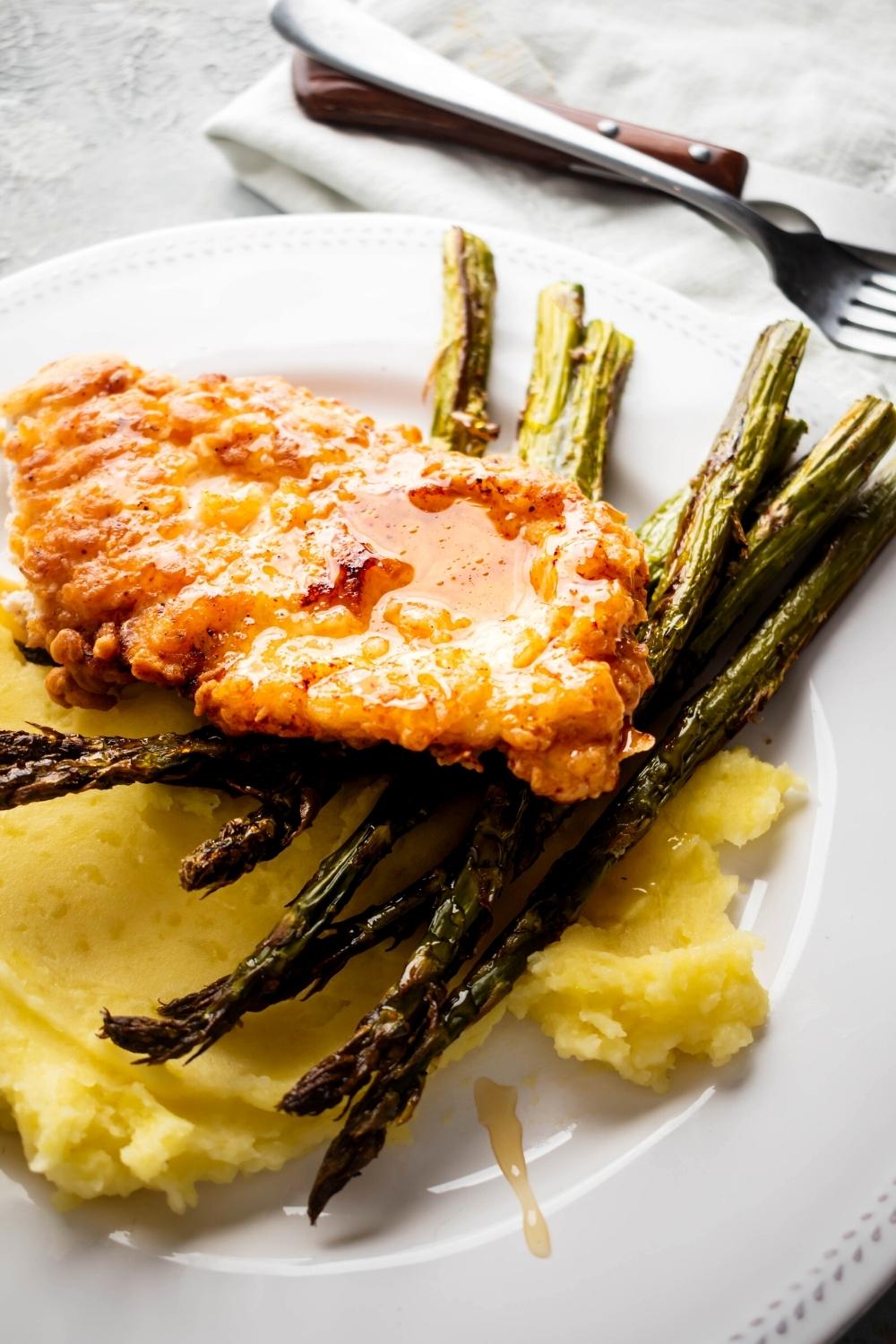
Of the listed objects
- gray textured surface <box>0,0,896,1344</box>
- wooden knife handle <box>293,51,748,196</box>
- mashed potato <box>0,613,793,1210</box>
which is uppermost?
wooden knife handle <box>293,51,748,196</box>

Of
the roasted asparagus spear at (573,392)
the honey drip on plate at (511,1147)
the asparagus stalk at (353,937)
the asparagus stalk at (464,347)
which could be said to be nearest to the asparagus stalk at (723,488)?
the roasted asparagus spear at (573,392)

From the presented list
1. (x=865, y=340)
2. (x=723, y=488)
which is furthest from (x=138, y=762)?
(x=865, y=340)

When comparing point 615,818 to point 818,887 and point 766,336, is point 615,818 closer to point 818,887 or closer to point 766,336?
point 818,887

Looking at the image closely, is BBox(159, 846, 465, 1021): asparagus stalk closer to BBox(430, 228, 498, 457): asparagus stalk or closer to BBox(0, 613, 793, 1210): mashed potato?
BBox(0, 613, 793, 1210): mashed potato

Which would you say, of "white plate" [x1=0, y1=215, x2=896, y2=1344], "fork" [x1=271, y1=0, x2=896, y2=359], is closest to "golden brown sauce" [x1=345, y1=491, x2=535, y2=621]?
"white plate" [x1=0, y1=215, x2=896, y2=1344]

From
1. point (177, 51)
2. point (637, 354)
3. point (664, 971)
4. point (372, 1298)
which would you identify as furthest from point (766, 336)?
point (177, 51)
